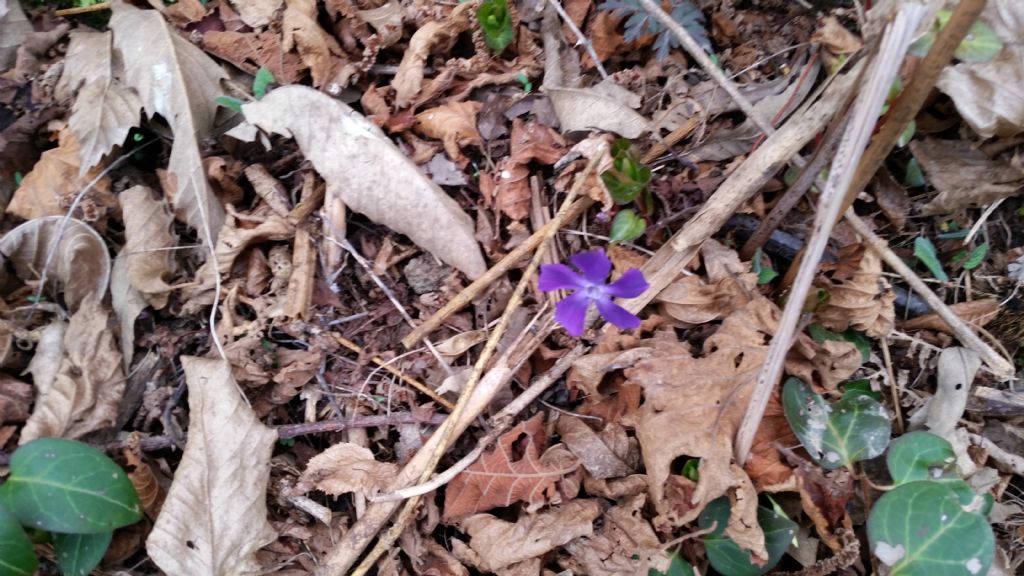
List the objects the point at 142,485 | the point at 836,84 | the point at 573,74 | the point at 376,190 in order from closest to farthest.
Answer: the point at 836,84, the point at 142,485, the point at 376,190, the point at 573,74

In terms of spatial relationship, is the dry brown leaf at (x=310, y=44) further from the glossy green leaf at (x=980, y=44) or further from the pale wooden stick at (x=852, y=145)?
the glossy green leaf at (x=980, y=44)

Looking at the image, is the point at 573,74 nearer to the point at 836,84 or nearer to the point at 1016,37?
the point at 836,84

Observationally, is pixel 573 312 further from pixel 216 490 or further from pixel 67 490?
pixel 67 490

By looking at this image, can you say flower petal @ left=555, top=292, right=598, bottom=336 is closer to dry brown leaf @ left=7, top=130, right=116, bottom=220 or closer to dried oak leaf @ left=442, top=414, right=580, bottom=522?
dried oak leaf @ left=442, top=414, right=580, bottom=522

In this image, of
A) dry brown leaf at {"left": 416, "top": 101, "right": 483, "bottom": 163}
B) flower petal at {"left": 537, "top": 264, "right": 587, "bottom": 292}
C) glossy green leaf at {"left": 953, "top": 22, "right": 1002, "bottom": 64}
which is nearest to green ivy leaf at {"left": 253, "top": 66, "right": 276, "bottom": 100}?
dry brown leaf at {"left": 416, "top": 101, "right": 483, "bottom": 163}

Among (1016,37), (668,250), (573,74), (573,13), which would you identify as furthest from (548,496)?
(1016,37)

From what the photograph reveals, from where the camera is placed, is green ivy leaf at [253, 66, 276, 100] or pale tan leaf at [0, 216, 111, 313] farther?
green ivy leaf at [253, 66, 276, 100]
